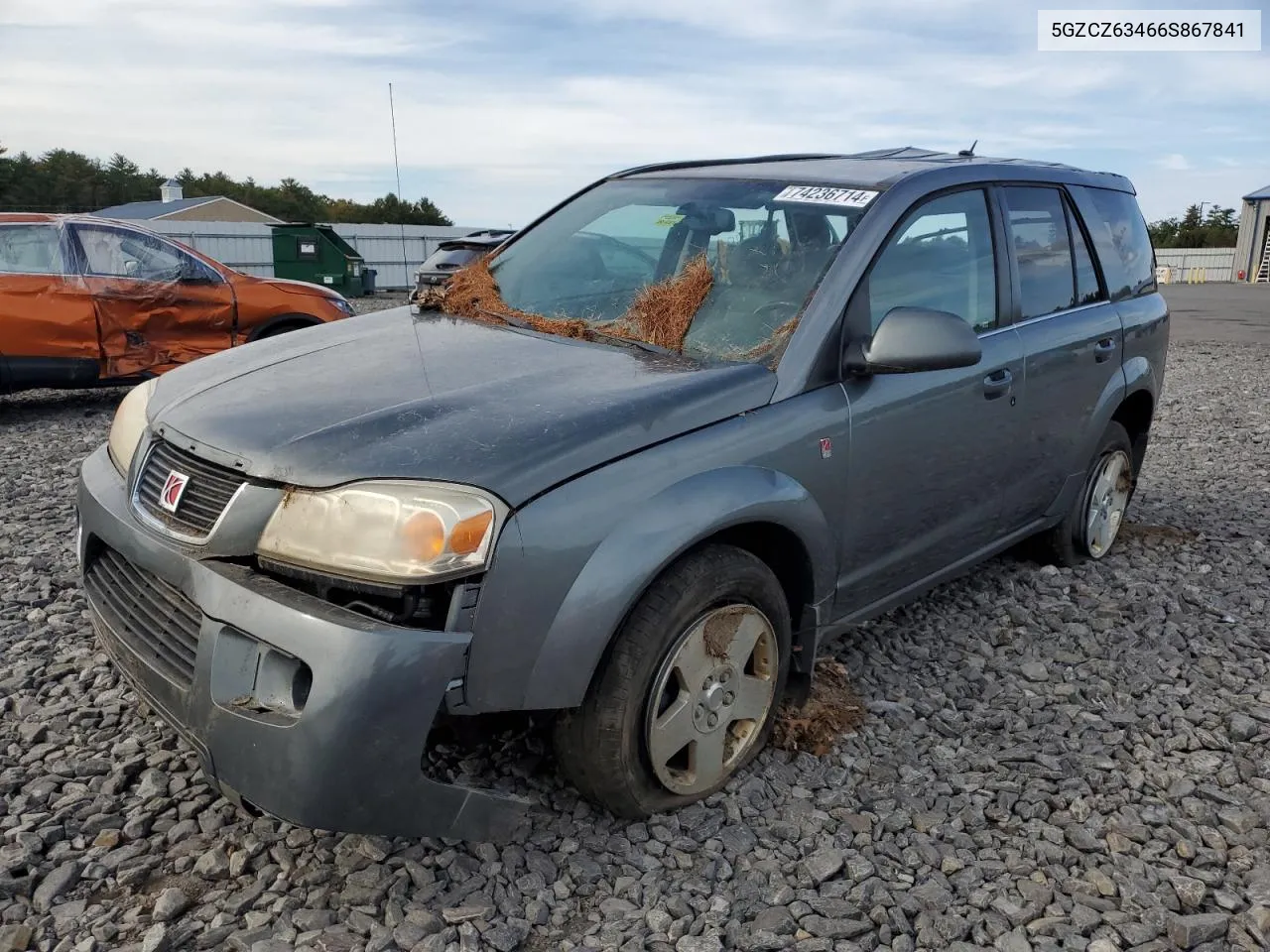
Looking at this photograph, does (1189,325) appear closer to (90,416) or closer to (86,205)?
(90,416)

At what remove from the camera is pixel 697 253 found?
10.8 ft

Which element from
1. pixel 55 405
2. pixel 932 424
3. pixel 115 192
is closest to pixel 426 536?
pixel 932 424

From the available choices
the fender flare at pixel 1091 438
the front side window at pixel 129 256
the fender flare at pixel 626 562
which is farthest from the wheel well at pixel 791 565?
the front side window at pixel 129 256

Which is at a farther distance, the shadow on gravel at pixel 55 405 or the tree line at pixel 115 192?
the tree line at pixel 115 192

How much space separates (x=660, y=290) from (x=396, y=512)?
1.36 m

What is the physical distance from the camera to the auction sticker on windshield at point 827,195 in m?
3.20

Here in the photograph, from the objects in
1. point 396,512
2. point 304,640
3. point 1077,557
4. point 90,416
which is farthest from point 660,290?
point 90,416

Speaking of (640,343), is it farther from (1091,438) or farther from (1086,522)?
(1086,522)

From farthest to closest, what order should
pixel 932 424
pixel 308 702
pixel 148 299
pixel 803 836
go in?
pixel 148 299 < pixel 932 424 < pixel 803 836 < pixel 308 702

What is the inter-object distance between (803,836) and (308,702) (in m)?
1.41

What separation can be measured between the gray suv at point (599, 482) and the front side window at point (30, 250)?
5.77 meters

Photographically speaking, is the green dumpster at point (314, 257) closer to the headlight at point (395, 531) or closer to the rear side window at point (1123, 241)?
the rear side window at point (1123, 241)

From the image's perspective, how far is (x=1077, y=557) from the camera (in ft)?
15.8

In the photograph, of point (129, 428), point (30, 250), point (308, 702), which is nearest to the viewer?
point (308, 702)
